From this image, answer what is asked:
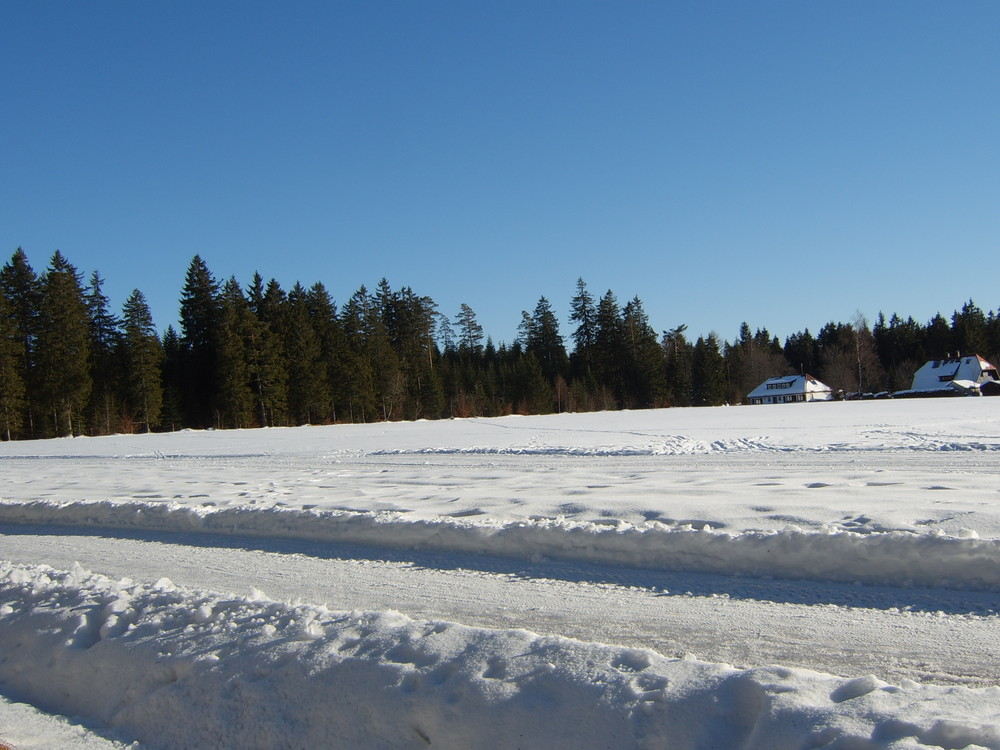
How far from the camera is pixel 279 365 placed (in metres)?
50.2

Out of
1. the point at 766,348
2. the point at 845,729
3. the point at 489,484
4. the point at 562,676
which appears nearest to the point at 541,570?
the point at 562,676

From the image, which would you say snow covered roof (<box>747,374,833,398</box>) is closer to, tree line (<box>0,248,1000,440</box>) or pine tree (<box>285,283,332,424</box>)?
Result: tree line (<box>0,248,1000,440</box>)

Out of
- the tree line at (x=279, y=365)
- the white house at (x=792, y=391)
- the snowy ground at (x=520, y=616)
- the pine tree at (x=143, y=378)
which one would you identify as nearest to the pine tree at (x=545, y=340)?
the tree line at (x=279, y=365)

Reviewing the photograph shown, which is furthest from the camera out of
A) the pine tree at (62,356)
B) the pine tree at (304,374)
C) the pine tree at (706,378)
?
the pine tree at (706,378)

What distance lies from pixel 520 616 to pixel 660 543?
6.03 feet

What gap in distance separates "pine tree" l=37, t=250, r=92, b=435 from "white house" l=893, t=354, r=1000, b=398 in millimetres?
72794

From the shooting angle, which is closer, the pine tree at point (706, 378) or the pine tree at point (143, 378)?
the pine tree at point (143, 378)

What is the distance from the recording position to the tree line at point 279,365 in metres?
44.2

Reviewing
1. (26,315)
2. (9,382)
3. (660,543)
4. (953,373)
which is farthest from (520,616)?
(953,373)

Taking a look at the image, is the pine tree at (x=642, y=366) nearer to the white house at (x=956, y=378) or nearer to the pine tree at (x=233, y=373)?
the white house at (x=956, y=378)

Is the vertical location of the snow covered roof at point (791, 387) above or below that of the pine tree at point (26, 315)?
below

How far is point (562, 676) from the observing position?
3.35 metres

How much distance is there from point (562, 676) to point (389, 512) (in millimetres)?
5124

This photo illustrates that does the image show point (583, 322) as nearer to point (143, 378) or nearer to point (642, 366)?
point (642, 366)
